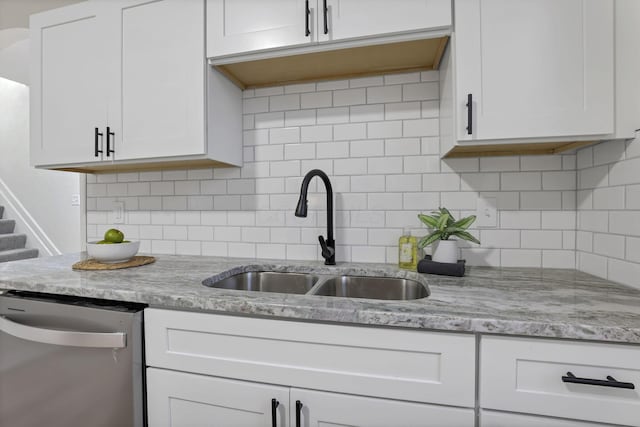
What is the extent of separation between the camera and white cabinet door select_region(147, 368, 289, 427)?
2.95ft

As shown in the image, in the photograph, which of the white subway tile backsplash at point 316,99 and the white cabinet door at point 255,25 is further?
the white subway tile backsplash at point 316,99

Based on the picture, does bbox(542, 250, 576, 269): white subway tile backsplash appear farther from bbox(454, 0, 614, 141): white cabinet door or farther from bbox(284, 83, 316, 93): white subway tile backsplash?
bbox(284, 83, 316, 93): white subway tile backsplash

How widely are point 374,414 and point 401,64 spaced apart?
1.36m

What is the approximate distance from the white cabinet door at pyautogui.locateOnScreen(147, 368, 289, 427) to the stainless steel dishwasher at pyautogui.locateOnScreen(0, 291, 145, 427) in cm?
6

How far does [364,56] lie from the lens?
133 centimetres

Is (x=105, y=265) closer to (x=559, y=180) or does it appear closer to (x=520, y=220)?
(x=520, y=220)

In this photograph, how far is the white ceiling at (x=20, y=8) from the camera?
191 centimetres

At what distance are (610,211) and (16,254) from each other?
511 cm

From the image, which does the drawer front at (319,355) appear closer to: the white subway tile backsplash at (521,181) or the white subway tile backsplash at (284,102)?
the white subway tile backsplash at (521,181)

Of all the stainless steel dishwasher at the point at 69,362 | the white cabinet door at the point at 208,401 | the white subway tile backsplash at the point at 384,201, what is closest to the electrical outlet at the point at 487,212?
the white subway tile backsplash at the point at 384,201

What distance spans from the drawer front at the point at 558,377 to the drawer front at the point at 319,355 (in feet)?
0.18

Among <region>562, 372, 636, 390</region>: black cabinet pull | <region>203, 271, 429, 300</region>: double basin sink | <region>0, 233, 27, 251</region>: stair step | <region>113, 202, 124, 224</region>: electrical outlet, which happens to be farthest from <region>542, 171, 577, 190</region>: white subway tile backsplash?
<region>0, 233, 27, 251</region>: stair step

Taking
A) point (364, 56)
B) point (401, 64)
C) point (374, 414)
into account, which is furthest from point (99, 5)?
point (374, 414)

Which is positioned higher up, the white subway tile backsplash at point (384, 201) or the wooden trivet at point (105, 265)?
the white subway tile backsplash at point (384, 201)
